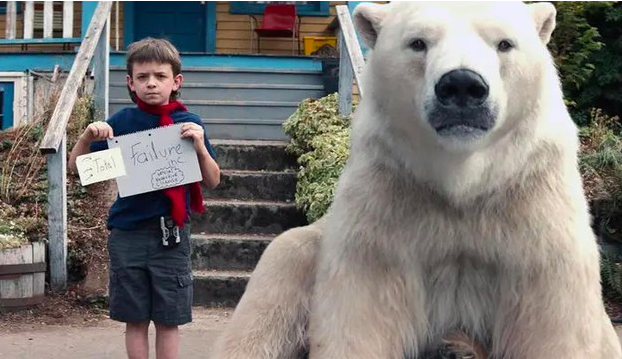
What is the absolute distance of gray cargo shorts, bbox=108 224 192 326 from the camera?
3639 mm

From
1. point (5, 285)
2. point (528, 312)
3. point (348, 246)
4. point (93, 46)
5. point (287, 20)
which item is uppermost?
point (287, 20)

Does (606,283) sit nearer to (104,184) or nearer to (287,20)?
(104,184)

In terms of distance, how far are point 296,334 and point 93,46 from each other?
5.13m

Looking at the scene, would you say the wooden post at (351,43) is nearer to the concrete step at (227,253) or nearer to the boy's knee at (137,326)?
the concrete step at (227,253)

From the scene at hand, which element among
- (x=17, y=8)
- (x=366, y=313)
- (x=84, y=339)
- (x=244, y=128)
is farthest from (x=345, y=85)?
(x=17, y=8)

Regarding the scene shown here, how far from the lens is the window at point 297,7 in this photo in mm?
11711

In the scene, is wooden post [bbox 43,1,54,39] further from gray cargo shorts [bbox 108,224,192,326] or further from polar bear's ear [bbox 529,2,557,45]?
polar bear's ear [bbox 529,2,557,45]

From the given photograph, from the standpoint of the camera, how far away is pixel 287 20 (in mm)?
11414

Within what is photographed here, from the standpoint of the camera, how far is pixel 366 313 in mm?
2430

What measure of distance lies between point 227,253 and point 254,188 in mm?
930

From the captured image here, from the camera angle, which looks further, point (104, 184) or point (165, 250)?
point (104, 184)

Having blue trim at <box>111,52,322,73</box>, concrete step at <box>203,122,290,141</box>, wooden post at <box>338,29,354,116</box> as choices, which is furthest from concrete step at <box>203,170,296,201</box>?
blue trim at <box>111,52,322,73</box>

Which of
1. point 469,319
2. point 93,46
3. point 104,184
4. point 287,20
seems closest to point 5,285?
point 104,184

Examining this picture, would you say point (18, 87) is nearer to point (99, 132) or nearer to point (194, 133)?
point (99, 132)
